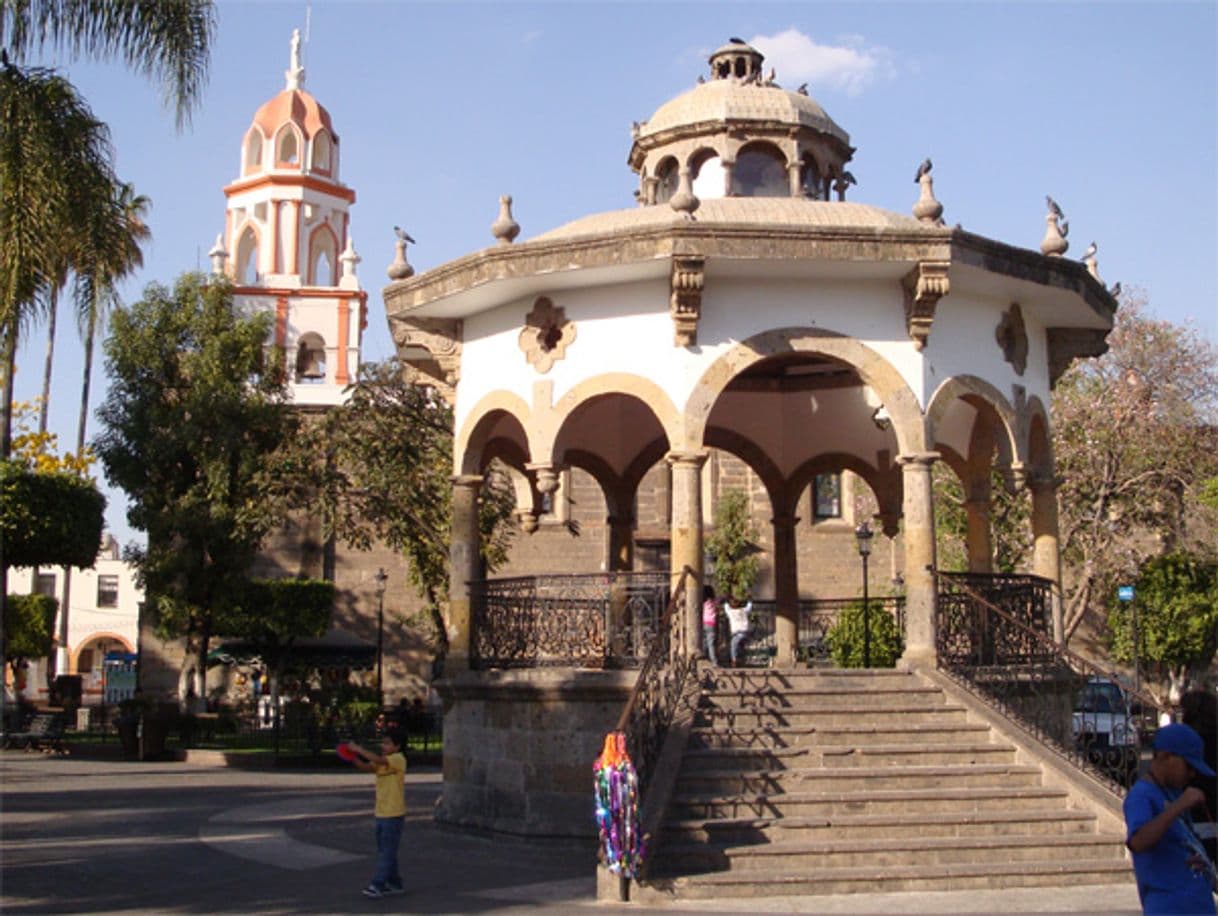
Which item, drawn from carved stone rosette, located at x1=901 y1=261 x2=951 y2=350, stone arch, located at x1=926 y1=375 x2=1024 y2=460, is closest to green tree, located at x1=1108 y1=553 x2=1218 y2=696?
stone arch, located at x1=926 y1=375 x2=1024 y2=460

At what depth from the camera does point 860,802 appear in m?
11.1

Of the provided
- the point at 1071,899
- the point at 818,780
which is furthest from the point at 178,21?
the point at 1071,899

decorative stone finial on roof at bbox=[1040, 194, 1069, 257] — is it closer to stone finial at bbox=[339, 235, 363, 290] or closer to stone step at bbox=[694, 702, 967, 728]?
stone step at bbox=[694, 702, 967, 728]

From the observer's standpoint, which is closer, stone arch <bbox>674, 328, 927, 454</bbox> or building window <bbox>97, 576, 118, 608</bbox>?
stone arch <bbox>674, 328, 927, 454</bbox>

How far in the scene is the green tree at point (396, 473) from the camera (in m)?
27.0

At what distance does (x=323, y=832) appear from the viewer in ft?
47.0

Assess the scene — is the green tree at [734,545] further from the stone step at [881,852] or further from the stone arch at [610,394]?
the stone step at [881,852]

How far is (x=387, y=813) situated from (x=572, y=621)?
3.55 m

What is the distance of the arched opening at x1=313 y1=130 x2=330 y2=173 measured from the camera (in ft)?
150

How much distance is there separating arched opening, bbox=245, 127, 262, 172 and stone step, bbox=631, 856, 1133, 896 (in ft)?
131

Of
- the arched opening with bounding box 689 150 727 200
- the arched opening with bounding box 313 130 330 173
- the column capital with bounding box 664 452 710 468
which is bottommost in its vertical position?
the column capital with bounding box 664 452 710 468

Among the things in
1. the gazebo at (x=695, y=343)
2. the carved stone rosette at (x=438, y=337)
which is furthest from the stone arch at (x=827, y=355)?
the carved stone rosette at (x=438, y=337)

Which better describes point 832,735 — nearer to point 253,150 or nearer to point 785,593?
point 785,593

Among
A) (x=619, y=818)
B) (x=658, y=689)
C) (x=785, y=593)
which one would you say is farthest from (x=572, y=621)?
(x=785, y=593)
